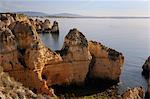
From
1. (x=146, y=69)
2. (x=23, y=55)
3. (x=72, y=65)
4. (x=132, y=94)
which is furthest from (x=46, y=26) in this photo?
(x=132, y=94)

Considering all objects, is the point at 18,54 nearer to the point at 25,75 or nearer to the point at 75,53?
the point at 25,75

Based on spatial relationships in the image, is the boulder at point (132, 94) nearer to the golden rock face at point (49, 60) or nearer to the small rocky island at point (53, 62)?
the small rocky island at point (53, 62)

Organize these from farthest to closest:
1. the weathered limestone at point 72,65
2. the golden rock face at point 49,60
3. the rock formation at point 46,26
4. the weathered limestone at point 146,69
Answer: the rock formation at point 46,26, the weathered limestone at point 146,69, the weathered limestone at point 72,65, the golden rock face at point 49,60

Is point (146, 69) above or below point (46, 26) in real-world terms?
above

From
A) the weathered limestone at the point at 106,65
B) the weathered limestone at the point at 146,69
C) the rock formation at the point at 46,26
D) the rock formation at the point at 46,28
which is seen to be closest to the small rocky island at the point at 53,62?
the weathered limestone at the point at 106,65

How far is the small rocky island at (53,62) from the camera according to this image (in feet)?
137

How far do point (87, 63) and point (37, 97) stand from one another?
2785 centimetres

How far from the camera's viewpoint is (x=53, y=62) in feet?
152

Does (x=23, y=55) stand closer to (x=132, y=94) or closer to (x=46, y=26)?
(x=132, y=94)

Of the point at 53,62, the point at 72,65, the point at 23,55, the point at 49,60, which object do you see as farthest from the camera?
the point at 72,65

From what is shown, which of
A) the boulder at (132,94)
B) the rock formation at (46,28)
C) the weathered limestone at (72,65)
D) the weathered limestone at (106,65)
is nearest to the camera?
the boulder at (132,94)

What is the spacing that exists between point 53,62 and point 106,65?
8.32 meters

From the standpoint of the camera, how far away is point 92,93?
46.0 m

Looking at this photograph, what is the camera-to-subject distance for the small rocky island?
41.8m
